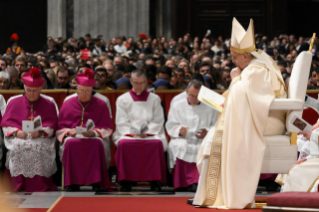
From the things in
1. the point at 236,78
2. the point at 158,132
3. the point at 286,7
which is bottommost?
the point at 158,132

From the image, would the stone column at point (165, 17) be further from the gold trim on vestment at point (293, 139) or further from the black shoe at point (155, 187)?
the gold trim on vestment at point (293, 139)

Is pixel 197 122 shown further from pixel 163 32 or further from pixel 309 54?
pixel 163 32

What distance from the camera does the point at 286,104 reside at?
620 cm

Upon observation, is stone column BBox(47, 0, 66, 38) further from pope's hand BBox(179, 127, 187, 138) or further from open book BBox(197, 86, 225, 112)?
open book BBox(197, 86, 225, 112)

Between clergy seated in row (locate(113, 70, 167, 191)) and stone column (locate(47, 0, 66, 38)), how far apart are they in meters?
16.4

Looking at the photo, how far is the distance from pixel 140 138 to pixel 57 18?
675 inches

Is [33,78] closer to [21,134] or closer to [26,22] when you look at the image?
[21,134]

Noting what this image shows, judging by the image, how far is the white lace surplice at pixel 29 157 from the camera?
329 inches

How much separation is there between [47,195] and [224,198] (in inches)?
101

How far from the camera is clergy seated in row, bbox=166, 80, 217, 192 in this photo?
854 cm

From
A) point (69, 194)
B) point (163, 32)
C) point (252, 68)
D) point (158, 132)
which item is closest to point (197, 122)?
point (158, 132)

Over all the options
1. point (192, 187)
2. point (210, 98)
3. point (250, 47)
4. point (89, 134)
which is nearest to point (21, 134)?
point (89, 134)

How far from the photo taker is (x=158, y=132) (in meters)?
8.88

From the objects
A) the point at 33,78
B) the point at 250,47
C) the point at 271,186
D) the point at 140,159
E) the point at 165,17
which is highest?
the point at 165,17
